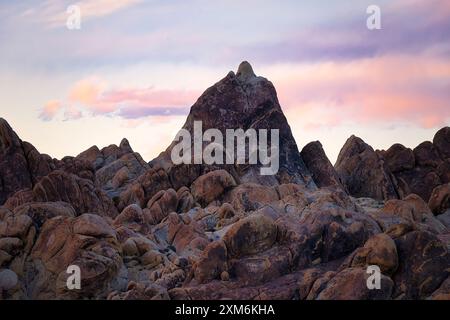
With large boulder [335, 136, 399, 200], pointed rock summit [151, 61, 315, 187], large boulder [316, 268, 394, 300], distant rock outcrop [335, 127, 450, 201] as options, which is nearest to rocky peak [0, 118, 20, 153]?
pointed rock summit [151, 61, 315, 187]

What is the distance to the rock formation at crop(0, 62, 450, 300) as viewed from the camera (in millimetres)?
41344

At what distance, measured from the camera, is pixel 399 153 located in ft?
318

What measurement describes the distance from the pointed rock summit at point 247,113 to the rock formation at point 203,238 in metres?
2.97

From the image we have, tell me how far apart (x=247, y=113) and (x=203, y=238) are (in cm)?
3465

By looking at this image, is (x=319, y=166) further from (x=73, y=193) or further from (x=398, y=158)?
(x=73, y=193)

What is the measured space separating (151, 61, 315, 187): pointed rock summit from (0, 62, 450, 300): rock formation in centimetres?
297

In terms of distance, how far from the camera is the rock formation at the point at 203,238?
41.3m

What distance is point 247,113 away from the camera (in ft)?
291

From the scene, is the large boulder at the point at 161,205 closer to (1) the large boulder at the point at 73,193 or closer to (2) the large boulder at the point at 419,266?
(1) the large boulder at the point at 73,193

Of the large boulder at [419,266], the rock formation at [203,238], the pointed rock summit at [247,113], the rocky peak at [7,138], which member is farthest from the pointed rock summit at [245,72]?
the large boulder at [419,266]

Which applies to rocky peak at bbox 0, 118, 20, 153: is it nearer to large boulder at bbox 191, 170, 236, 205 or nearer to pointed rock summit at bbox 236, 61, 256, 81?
large boulder at bbox 191, 170, 236, 205
